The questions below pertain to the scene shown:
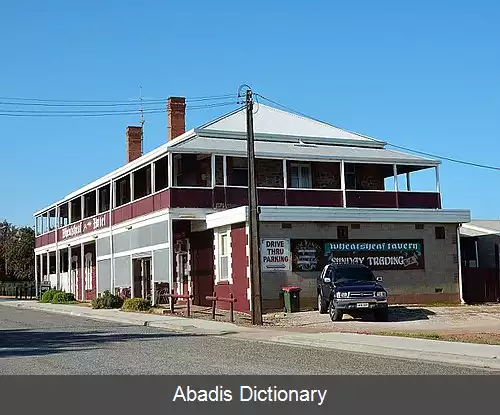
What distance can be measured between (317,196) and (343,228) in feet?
13.3

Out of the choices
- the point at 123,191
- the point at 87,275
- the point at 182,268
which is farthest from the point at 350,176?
the point at 87,275

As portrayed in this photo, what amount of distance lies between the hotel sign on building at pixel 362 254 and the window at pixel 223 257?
9.87ft

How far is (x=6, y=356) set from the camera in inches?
601

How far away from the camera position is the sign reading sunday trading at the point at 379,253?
29891mm

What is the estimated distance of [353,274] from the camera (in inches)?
998

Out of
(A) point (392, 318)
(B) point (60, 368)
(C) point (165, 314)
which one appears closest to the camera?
(B) point (60, 368)

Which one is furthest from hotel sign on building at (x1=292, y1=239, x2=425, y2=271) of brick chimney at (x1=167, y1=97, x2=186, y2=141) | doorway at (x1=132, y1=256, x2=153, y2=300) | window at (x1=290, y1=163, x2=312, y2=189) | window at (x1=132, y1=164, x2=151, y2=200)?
brick chimney at (x1=167, y1=97, x2=186, y2=141)

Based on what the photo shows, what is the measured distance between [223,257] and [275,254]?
10.3ft

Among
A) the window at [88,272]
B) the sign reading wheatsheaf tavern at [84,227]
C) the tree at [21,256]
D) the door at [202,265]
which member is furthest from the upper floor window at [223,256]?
the tree at [21,256]

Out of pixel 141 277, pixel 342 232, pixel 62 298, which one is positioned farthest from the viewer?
pixel 62 298

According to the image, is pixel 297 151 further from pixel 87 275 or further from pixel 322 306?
pixel 87 275

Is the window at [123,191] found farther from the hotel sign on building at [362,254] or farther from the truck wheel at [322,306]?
the truck wheel at [322,306]
